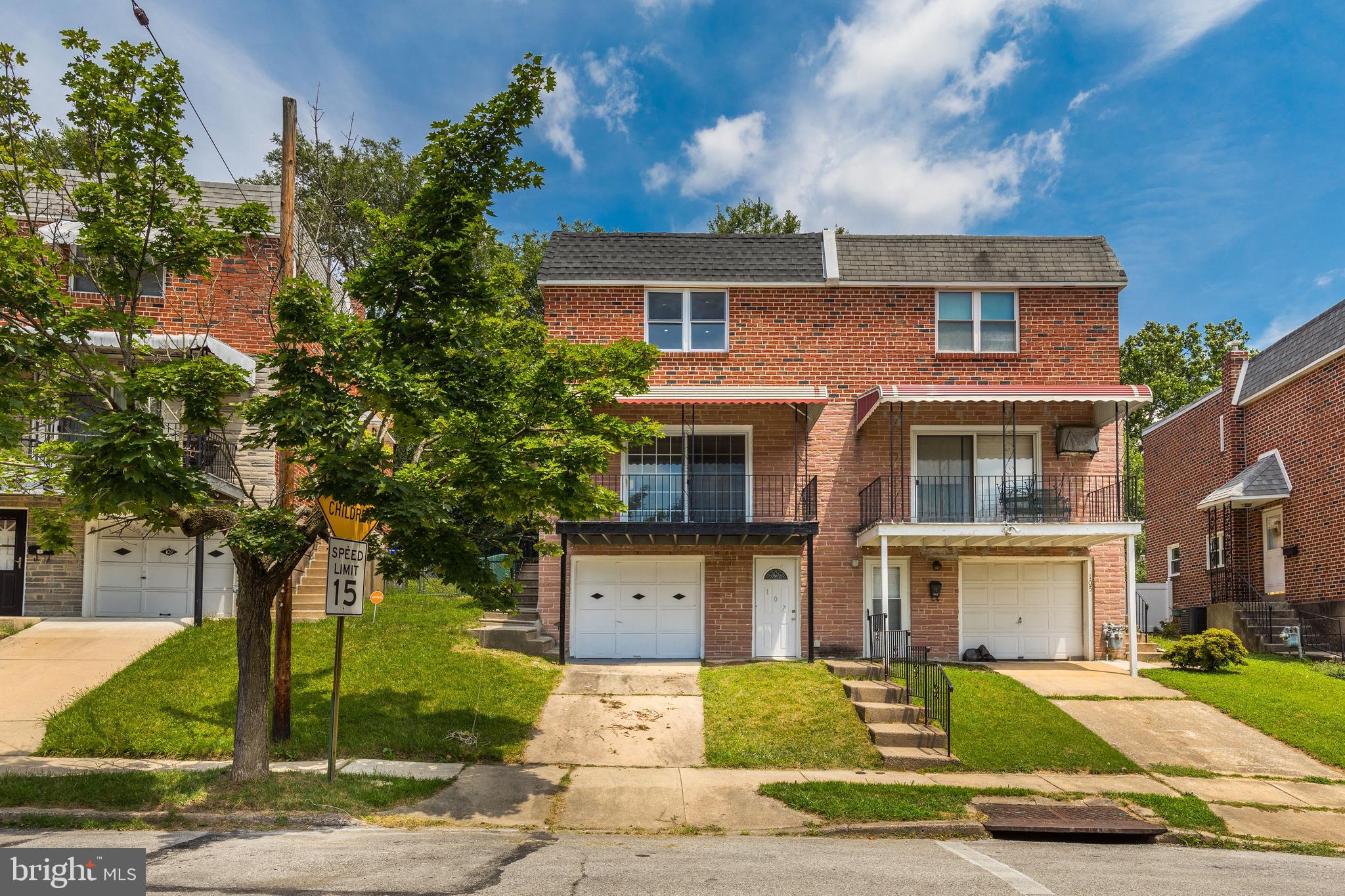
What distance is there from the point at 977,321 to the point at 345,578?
13965 millimetres

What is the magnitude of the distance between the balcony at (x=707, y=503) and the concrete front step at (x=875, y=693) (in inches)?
136

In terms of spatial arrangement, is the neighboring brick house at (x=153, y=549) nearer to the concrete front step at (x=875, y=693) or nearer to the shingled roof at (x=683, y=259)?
the shingled roof at (x=683, y=259)

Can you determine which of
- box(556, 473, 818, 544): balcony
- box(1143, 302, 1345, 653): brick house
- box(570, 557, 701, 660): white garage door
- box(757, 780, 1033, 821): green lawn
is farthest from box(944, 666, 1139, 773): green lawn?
box(1143, 302, 1345, 653): brick house

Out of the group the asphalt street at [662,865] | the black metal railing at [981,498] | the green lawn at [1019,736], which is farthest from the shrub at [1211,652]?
the asphalt street at [662,865]

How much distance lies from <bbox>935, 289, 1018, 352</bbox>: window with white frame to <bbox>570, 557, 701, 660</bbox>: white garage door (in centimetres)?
679

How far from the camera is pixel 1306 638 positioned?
20.2 m

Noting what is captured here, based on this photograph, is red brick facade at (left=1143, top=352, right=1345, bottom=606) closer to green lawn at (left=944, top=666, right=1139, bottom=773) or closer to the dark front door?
green lawn at (left=944, top=666, right=1139, bottom=773)

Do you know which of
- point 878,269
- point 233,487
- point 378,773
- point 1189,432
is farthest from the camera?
point 1189,432

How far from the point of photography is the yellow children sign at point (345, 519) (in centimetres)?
1002

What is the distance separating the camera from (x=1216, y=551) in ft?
79.6

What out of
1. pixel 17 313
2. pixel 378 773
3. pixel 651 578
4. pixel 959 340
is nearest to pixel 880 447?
pixel 959 340

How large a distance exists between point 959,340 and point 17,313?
51.8 feet

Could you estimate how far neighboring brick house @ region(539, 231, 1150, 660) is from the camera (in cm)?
1875

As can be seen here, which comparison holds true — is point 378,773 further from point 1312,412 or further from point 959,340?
point 1312,412
